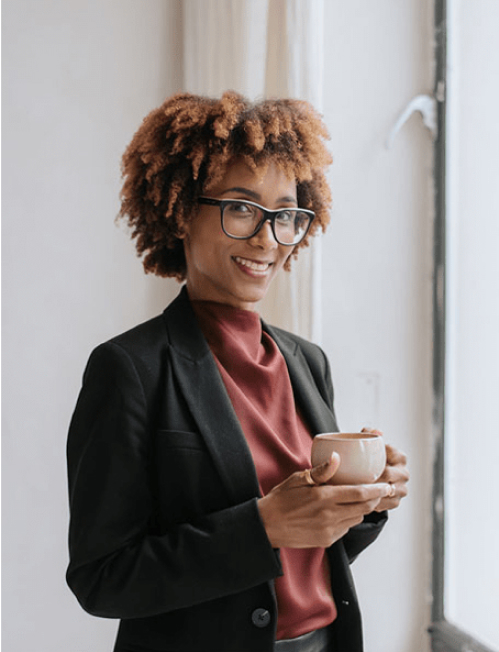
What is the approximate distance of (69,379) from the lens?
1.96 metres

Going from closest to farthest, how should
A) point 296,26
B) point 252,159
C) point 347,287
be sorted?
point 252,159
point 296,26
point 347,287

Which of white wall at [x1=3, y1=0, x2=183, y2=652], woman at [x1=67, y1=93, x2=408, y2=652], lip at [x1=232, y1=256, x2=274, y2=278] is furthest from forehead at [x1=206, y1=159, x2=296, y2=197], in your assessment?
white wall at [x1=3, y1=0, x2=183, y2=652]

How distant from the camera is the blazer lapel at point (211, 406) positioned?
104 centimetres

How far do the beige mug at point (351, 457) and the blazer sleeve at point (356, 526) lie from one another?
0.86 ft

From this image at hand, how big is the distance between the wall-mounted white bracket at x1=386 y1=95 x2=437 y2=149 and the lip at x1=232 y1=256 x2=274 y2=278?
2.61ft

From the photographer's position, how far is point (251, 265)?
1.15 metres

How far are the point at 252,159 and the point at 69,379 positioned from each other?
103 centimetres

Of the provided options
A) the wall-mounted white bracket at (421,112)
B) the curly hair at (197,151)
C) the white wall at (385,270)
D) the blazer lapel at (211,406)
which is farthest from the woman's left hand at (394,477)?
the wall-mounted white bracket at (421,112)

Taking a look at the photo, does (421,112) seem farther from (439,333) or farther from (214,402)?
(214,402)

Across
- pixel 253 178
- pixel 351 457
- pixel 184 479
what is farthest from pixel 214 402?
pixel 253 178

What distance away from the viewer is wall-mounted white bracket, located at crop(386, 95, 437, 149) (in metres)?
1.80

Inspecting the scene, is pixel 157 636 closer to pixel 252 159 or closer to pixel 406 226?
pixel 252 159

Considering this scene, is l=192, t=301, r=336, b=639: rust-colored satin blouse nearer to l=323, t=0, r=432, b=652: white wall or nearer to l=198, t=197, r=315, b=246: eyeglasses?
l=198, t=197, r=315, b=246: eyeglasses

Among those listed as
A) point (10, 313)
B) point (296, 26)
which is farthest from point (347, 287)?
point (10, 313)
